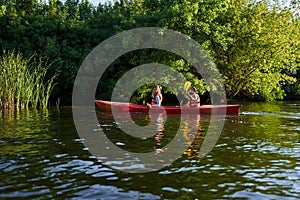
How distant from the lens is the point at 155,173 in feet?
24.5

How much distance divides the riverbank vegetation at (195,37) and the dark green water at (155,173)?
14.4 m

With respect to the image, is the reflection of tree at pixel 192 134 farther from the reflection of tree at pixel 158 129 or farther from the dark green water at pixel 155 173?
the reflection of tree at pixel 158 129

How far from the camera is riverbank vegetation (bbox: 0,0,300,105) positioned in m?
25.6

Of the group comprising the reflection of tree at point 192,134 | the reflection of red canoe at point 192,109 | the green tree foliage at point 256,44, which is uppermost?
the green tree foliage at point 256,44

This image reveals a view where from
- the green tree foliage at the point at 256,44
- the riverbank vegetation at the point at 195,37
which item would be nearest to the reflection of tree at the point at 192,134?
the riverbank vegetation at the point at 195,37

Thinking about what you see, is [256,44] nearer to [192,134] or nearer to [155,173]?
[192,134]

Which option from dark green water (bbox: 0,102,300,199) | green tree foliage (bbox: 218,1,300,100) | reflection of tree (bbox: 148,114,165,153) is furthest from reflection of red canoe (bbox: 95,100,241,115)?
green tree foliage (bbox: 218,1,300,100)

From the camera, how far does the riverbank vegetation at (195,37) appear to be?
2558 cm

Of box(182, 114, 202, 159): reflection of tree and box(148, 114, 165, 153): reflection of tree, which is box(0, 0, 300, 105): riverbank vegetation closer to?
box(148, 114, 165, 153): reflection of tree

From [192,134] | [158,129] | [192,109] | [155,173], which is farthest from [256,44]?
[155,173]

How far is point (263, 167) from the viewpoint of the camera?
26.5 ft

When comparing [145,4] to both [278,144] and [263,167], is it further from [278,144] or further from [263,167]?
[263,167]

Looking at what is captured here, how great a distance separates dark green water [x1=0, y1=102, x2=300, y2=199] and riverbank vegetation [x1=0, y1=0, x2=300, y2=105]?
1441cm

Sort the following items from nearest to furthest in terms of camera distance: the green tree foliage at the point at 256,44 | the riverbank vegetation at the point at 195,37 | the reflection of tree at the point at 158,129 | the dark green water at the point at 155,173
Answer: the dark green water at the point at 155,173
the reflection of tree at the point at 158,129
the riverbank vegetation at the point at 195,37
the green tree foliage at the point at 256,44
